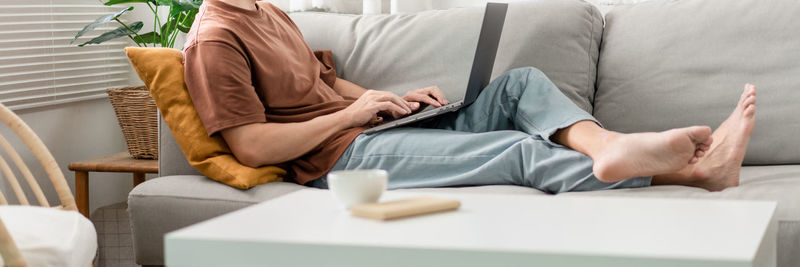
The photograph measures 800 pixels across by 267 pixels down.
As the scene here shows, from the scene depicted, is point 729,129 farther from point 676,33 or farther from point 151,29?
point 151,29

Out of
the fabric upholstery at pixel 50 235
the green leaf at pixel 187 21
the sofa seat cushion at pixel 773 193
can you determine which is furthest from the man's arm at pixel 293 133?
the green leaf at pixel 187 21

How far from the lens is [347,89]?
2.07 m

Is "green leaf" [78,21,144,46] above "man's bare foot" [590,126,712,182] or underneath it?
underneath

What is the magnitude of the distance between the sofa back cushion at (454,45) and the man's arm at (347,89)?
52 mm

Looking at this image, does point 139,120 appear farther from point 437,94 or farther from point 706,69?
point 706,69

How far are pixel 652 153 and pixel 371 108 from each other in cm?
62

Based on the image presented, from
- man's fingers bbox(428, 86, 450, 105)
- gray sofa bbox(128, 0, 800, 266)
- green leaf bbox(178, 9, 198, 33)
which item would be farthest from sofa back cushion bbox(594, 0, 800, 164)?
green leaf bbox(178, 9, 198, 33)

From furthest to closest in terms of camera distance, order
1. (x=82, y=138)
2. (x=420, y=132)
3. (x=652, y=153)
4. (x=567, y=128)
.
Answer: (x=82, y=138) < (x=420, y=132) < (x=567, y=128) < (x=652, y=153)

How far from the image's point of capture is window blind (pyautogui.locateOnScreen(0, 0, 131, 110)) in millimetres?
2324

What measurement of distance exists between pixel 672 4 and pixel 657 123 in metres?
0.31

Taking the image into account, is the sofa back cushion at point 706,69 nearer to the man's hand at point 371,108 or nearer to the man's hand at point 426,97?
the man's hand at point 426,97


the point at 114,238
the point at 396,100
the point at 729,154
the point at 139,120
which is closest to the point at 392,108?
the point at 396,100

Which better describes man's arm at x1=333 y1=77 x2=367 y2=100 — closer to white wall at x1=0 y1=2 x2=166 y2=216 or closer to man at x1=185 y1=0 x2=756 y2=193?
man at x1=185 y1=0 x2=756 y2=193

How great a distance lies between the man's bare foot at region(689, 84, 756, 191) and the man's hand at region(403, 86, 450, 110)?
588mm
